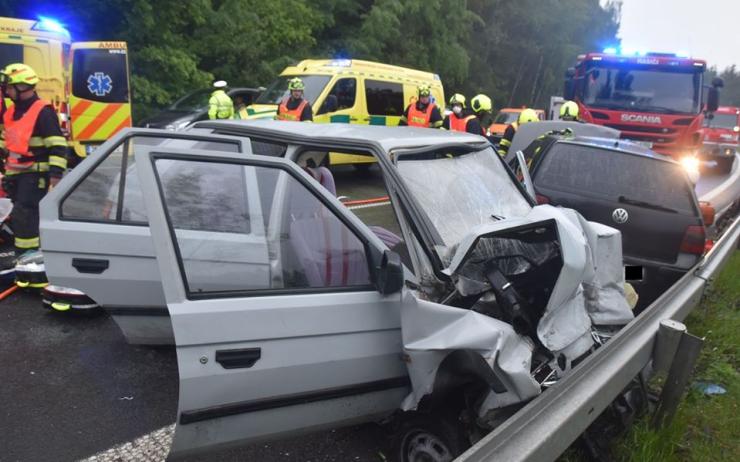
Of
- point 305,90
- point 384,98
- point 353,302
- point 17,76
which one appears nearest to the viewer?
point 353,302

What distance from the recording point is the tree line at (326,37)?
1355 centimetres

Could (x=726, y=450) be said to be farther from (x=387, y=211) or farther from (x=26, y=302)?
(x=26, y=302)

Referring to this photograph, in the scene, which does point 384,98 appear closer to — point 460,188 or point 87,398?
point 460,188

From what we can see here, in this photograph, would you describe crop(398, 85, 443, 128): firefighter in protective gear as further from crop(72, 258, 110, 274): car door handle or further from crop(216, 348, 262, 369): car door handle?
crop(216, 348, 262, 369): car door handle

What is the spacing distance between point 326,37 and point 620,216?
1789cm

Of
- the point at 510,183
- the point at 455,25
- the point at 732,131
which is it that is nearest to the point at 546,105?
the point at 455,25

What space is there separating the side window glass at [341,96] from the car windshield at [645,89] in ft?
15.3

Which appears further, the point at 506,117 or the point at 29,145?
the point at 506,117

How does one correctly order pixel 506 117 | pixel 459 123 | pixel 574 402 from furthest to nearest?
1. pixel 506 117
2. pixel 459 123
3. pixel 574 402

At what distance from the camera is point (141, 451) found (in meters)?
2.95

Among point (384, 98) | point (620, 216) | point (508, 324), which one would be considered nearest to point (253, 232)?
point (508, 324)

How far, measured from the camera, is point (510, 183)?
12.5 feet

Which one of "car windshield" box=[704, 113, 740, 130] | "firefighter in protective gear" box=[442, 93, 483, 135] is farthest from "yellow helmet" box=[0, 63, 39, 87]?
"car windshield" box=[704, 113, 740, 130]

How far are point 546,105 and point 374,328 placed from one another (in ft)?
125
